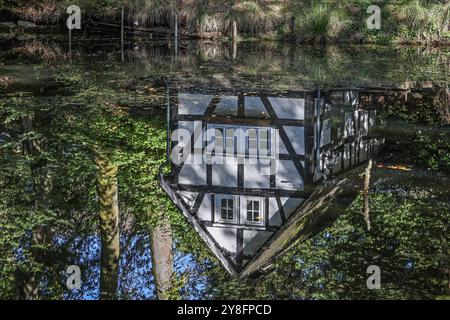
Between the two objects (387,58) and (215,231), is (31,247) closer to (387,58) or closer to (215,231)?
(215,231)

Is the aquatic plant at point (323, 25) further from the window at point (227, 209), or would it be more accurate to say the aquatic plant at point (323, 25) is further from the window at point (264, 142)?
the window at point (227, 209)

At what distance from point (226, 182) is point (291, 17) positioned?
61.9ft

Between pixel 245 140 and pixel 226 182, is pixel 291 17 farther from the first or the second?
pixel 226 182

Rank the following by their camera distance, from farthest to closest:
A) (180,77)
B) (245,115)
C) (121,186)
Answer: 1. (180,77)
2. (245,115)
3. (121,186)

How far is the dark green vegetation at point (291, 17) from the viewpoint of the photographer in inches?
1118

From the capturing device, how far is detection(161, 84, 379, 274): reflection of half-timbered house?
9742 mm

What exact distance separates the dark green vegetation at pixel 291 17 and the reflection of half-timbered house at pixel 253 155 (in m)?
11.9

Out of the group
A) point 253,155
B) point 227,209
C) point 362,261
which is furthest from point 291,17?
point 362,261

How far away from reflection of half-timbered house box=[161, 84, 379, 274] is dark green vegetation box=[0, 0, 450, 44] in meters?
11.9

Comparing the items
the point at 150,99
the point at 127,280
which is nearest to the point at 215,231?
the point at 127,280

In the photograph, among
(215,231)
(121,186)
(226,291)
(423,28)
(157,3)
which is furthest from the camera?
(157,3)

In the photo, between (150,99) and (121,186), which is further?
(150,99)

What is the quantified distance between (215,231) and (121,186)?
1.94m

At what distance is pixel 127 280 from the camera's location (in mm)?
7758
